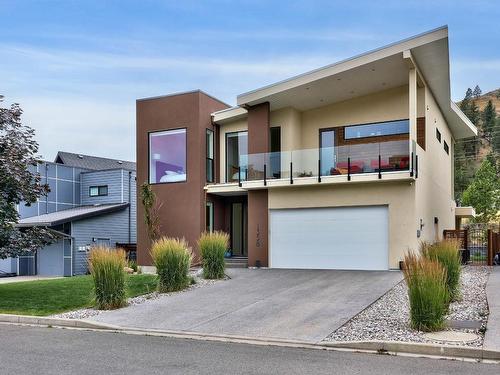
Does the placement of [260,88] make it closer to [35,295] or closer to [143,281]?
[143,281]

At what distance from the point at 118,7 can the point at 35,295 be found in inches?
318

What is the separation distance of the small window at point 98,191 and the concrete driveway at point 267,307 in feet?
61.4

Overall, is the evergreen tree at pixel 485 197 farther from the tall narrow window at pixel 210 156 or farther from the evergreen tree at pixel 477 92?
the evergreen tree at pixel 477 92

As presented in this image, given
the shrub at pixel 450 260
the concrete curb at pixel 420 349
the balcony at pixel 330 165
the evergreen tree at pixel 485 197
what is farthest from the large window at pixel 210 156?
the evergreen tree at pixel 485 197

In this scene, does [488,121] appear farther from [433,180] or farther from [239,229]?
[239,229]

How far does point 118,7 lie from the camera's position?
13.7 m

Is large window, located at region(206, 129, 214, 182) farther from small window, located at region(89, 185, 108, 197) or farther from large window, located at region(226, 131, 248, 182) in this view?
small window, located at region(89, 185, 108, 197)

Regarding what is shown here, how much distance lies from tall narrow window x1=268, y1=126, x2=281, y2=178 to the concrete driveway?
439cm

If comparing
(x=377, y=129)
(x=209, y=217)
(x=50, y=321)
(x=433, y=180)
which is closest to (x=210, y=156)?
(x=209, y=217)

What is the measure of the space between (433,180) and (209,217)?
9.23m

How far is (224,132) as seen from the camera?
2103 centimetres

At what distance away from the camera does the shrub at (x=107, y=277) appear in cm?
1151

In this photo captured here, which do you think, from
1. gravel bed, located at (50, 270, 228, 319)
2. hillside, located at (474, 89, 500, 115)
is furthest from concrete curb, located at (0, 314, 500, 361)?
hillside, located at (474, 89, 500, 115)

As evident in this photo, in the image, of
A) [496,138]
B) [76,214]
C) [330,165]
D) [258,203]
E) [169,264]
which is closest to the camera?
[169,264]
